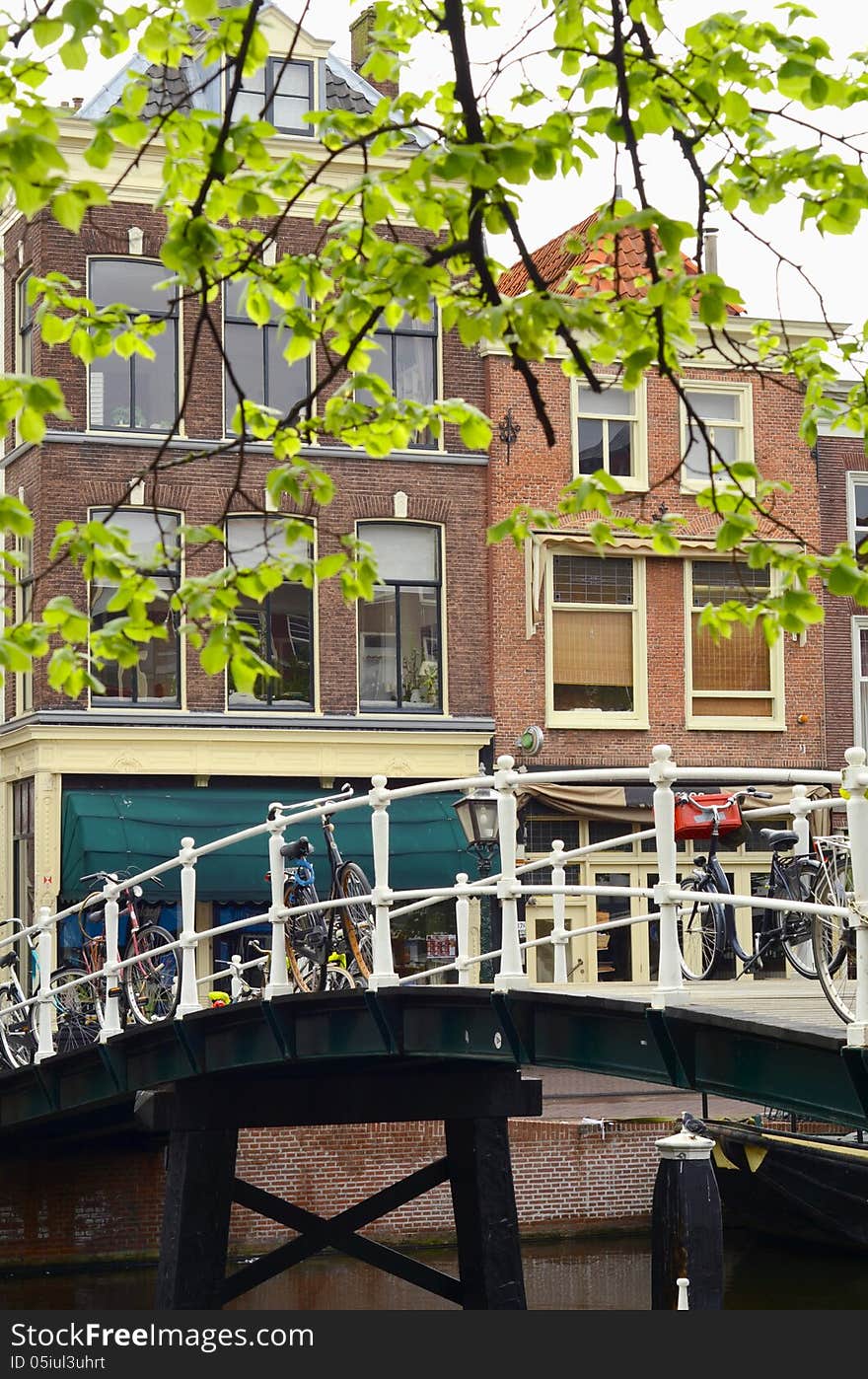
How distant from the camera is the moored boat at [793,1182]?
21406 millimetres

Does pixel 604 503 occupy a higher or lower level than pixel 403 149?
lower

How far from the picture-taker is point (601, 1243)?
2270 centimetres

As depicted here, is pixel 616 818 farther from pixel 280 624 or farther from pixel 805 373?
pixel 805 373

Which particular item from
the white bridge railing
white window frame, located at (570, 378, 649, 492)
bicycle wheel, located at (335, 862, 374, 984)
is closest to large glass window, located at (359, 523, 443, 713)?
white window frame, located at (570, 378, 649, 492)

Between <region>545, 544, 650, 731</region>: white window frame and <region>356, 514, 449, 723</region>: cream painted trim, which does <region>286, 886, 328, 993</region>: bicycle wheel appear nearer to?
<region>356, 514, 449, 723</region>: cream painted trim

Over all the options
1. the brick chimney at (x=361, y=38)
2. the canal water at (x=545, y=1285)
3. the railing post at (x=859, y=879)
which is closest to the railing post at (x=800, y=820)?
the railing post at (x=859, y=879)

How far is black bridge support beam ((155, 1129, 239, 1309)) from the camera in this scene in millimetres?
14070

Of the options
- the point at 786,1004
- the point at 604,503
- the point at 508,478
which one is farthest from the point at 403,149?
the point at 604,503

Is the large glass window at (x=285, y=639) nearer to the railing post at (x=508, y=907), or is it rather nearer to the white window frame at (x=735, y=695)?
the white window frame at (x=735, y=695)

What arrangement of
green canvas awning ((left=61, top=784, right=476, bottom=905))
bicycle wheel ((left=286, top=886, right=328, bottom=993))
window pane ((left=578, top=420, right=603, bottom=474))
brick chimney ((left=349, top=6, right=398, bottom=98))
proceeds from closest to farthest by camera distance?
bicycle wheel ((left=286, top=886, right=328, bottom=993))
green canvas awning ((left=61, top=784, right=476, bottom=905))
window pane ((left=578, top=420, right=603, bottom=474))
brick chimney ((left=349, top=6, right=398, bottom=98))

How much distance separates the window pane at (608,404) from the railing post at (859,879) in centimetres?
1763

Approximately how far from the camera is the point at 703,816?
1523 cm

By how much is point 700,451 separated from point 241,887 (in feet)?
26.6

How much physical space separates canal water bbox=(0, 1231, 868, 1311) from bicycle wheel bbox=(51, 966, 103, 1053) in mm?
2939
